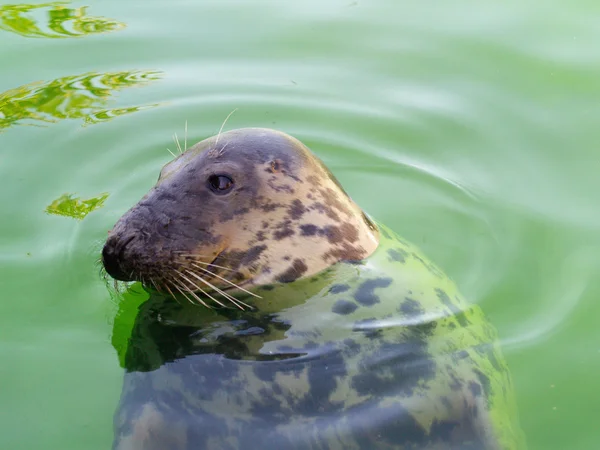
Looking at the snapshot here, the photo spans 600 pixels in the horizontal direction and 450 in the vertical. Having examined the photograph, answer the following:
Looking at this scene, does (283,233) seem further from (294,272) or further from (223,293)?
(223,293)

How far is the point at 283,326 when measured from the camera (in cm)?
367

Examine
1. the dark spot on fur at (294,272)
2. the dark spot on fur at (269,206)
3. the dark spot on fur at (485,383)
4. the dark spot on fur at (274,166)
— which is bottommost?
the dark spot on fur at (485,383)

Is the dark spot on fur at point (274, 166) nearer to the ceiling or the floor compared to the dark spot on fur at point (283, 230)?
nearer to the ceiling

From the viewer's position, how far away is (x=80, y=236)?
17.1ft

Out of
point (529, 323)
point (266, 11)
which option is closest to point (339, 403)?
point (529, 323)

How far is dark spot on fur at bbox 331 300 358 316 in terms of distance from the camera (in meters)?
3.74

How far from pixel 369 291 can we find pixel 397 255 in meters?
0.40

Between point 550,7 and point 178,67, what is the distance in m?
3.80

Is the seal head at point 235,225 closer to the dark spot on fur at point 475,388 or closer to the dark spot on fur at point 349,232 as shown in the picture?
the dark spot on fur at point 349,232

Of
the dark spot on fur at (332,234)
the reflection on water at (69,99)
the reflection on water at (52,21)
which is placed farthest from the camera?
the reflection on water at (52,21)

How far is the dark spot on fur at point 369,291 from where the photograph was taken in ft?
12.4

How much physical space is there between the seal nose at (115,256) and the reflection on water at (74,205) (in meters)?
1.66

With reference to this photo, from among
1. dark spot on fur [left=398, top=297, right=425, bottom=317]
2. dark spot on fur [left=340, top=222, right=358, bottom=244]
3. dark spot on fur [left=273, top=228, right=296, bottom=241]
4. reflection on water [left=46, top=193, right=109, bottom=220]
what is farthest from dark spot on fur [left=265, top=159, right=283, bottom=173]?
reflection on water [left=46, top=193, right=109, bottom=220]

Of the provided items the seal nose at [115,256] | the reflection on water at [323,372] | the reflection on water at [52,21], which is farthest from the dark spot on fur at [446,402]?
the reflection on water at [52,21]
